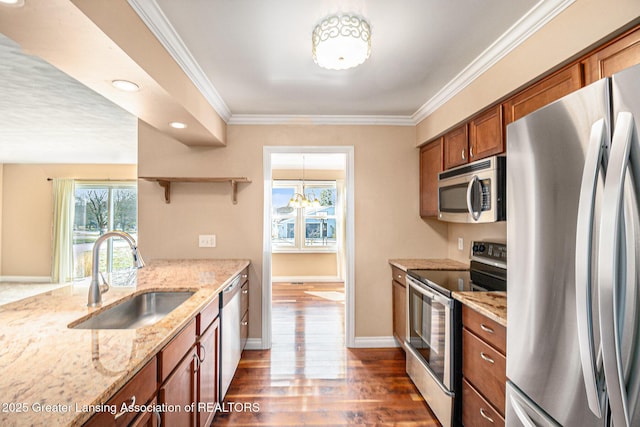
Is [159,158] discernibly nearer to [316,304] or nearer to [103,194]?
[316,304]

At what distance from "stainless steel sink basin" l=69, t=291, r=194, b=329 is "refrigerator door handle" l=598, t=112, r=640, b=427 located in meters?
1.88

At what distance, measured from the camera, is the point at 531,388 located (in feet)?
3.48

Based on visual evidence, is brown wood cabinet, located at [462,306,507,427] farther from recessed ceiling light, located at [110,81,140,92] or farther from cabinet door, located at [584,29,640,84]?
recessed ceiling light, located at [110,81,140,92]

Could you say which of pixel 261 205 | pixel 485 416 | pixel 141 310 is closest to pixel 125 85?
pixel 141 310

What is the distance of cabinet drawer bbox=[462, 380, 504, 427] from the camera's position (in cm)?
145

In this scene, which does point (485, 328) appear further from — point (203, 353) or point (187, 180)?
point (187, 180)

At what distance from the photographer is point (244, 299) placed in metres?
2.81

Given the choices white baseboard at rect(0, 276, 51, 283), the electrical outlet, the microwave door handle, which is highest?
the microwave door handle

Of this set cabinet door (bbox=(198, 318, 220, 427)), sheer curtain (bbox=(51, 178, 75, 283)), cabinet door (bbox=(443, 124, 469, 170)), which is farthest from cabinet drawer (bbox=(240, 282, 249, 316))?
sheer curtain (bbox=(51, 178, 75, 283))

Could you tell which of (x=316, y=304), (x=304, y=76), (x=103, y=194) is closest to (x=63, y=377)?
(x=304, y=76)

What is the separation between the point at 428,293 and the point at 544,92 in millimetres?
1374

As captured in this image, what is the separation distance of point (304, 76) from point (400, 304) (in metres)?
2.23

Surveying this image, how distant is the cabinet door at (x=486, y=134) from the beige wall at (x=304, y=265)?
4.42m

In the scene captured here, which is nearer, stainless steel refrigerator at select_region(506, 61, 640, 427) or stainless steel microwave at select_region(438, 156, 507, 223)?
stainless steel refrigerator at select_region(506, 61, 640, 427)
